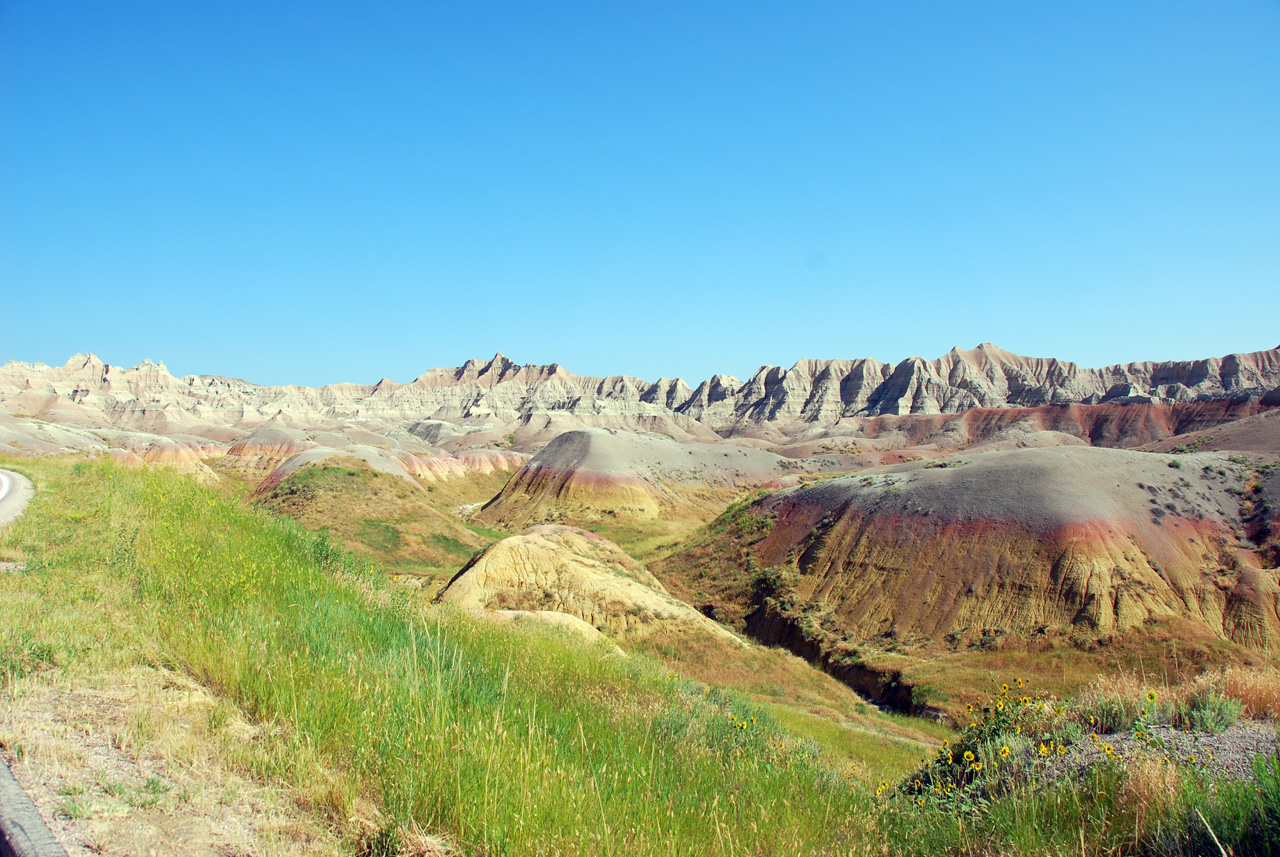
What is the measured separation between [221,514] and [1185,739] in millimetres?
13684

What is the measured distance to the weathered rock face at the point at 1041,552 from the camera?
27.5 meters

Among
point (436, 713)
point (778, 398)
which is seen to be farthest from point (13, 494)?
point (778, 398)

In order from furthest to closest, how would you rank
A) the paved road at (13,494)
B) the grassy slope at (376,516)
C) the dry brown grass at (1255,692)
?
the grassy slope at (376,516), the paved road at (13,494), the dry brown grass at (1255,692)

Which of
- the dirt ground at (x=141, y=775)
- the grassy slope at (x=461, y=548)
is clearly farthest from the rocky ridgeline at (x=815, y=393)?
the dirt ground at (x=141, y=775)

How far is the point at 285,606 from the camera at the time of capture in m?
7.27

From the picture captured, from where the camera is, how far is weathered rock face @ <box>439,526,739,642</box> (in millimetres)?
24469

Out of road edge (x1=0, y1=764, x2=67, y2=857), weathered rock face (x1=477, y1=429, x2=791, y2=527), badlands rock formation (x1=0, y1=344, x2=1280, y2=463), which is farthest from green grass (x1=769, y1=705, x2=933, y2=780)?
badlands rock formation (x1=0, y1=344, x2=1280, y2=463)

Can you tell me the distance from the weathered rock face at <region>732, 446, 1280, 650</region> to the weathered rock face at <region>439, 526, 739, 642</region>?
33.1ft

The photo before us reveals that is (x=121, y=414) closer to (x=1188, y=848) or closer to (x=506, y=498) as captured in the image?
(x=506, y=498)

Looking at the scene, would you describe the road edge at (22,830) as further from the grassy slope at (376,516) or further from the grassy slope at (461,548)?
the grassy slope at (376,516)

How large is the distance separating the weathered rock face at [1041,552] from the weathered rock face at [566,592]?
10082mm

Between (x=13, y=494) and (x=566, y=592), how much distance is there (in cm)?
1639

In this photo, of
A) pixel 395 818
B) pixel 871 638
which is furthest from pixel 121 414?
pixel 395 818

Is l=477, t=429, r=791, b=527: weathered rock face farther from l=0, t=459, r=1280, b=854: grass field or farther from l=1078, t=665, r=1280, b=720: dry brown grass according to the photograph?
l=0, t=459, r=1280, b=854: grass field
